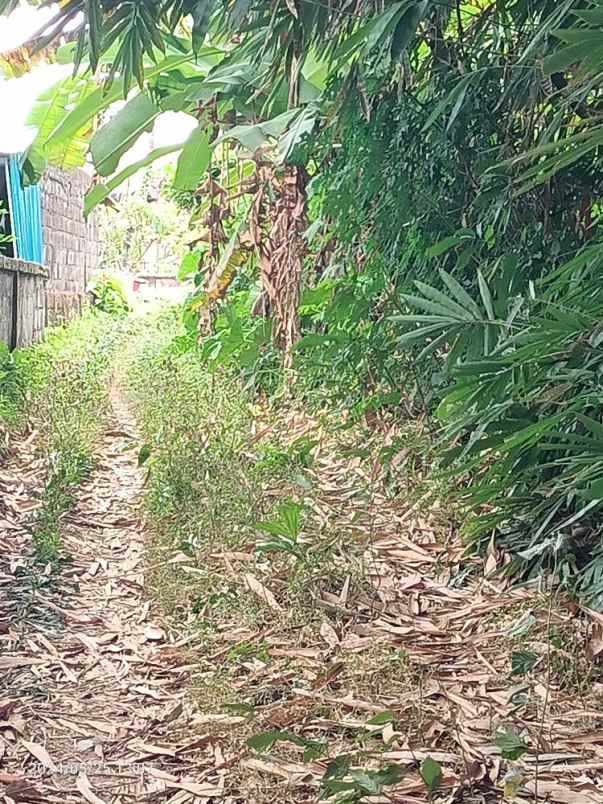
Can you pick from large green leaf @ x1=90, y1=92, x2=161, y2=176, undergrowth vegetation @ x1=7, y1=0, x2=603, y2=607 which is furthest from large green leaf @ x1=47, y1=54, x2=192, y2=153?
large green leaf @ x1=90, y1=92, x2=161, y2=176

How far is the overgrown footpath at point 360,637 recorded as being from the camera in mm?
1598

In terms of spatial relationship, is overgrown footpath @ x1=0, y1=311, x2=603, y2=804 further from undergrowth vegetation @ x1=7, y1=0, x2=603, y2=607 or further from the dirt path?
undergrowth vegetation @ x1=7, y1=0, x2=603, y2=607

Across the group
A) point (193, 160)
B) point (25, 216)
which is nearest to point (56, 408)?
point (193, 160)

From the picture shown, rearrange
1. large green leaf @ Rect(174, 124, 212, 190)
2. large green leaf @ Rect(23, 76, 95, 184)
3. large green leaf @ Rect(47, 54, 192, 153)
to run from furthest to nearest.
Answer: large green leaf @ Rect(23, 76, 95, 184), large green leaf @ Rect(174, 124, 212, 190), large green leaf @ Rect(47, 54, 192, 153)

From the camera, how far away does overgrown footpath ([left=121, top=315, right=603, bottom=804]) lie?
160cm

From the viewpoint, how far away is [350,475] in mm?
3537

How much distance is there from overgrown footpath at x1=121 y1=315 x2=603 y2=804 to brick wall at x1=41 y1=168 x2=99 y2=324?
5837 millimetres

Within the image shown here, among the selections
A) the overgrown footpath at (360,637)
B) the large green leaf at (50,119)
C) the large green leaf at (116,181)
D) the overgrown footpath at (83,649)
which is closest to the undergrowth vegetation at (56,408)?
A: the overgrown footpath at (83,649)

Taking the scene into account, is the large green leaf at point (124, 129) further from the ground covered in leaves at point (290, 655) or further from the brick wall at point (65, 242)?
the brick wall at point (65, 242)

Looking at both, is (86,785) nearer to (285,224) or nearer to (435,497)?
(435,497)

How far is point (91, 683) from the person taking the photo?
213 centimetres

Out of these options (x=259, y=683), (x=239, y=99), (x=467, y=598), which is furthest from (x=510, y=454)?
(x=239, y=99)

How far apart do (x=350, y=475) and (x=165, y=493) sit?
756mm

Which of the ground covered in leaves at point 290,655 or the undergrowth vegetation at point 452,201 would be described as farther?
the undergrowth vegetation at point 452,201
